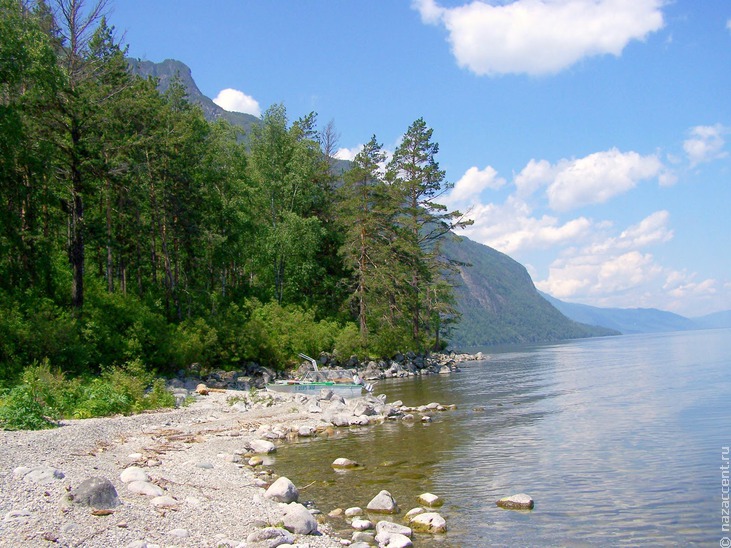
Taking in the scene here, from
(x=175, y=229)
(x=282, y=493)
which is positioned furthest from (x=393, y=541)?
(x=175, y=229)

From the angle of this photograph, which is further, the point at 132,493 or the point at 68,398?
the point at 68,398

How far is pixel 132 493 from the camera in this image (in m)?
9.62

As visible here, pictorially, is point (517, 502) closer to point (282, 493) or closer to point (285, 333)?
point (282, 493)

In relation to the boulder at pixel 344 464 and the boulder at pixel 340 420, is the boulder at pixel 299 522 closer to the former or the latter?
the boulder at pixel 344 464

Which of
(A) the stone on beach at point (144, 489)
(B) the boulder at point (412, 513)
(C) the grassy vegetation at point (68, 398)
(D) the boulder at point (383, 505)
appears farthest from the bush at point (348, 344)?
(A) the stone on beach at point (144, 489)

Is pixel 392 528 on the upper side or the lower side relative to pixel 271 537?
lower

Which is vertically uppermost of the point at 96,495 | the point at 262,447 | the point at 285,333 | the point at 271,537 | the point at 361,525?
the point at 285,333

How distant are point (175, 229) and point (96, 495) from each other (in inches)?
1200

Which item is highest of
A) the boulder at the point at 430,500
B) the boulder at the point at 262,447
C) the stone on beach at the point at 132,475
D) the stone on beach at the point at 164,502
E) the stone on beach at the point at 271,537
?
the stone on beach at the point at 132,475

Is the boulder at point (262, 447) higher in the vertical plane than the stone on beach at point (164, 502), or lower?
lower

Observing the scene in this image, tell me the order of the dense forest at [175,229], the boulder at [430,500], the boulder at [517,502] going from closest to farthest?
1. the boulder at [517,502]
2. the boulder at [430,500]
3. the dense forest at [175,229]

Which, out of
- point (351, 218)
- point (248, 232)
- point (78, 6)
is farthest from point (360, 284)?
point (78, 6)

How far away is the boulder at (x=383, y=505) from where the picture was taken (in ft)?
34.8

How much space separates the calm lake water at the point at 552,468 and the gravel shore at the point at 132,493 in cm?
168
